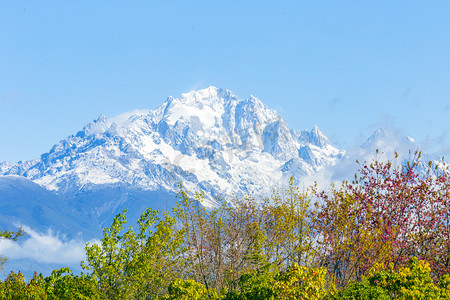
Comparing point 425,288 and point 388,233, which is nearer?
point 425,288

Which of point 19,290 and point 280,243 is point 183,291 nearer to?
point 19,290

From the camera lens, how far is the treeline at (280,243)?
25438mm

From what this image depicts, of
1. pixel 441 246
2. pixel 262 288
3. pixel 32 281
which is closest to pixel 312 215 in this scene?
pixel 441 246

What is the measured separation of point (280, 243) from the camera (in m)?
31.2

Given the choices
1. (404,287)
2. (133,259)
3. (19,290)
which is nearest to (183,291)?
(133,259)

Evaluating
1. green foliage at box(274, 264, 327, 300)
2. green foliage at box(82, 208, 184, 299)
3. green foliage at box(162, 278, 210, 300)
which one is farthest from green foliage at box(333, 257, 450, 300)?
green foliage at box(82, 208, 184, 299)

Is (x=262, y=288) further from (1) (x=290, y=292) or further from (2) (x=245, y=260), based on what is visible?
(2) (x=245, y=260)

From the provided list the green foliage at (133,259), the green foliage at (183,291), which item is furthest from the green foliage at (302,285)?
the green foliage at (133,259)

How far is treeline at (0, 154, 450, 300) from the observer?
25438 millimetres

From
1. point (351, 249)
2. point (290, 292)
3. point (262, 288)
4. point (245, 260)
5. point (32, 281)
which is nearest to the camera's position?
point (290, 292)

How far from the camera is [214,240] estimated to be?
3180cm

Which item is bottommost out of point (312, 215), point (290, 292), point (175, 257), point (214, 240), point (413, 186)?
point (290, 292)

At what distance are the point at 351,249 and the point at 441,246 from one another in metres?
7.97

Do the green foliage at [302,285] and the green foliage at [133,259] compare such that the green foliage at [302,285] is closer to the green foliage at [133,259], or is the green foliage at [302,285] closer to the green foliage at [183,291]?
the green foliage at [183,291]
